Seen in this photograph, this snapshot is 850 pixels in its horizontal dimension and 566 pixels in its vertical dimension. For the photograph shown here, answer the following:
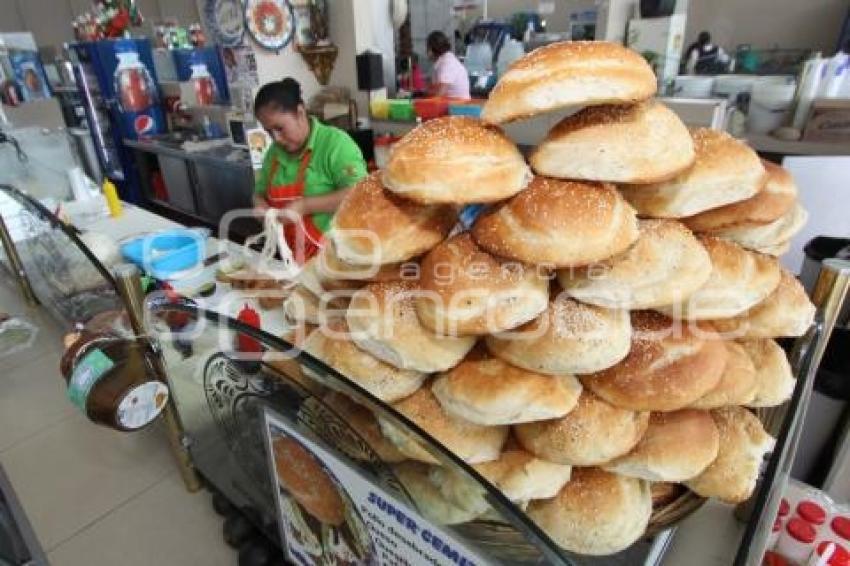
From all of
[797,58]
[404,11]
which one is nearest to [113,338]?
[404,11]

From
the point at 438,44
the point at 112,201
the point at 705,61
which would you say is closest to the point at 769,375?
the point at 112,201

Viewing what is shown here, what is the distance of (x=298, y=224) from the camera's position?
229cm

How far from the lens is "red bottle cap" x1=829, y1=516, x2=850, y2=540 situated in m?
0.95

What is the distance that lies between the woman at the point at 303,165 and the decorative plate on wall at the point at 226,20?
2058mm

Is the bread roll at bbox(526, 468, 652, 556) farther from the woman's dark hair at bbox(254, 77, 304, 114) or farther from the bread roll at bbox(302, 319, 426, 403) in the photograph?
the woman's dark hair at bbox(254, 77, 304, 114)

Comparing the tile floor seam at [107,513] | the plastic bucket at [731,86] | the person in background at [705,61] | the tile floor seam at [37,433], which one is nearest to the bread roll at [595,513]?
the tile floor seam at [107,513]

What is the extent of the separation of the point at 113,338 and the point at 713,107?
294 cm

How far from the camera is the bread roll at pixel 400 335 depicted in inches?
23.9

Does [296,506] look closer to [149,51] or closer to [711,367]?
[711,367]

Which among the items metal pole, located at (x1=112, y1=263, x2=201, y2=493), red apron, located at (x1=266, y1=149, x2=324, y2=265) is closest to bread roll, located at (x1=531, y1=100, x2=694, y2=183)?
metal pole, located at (x1=112, y1=263, x2=201, y2=493)

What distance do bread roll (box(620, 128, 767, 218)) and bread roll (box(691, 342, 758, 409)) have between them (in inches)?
8.5

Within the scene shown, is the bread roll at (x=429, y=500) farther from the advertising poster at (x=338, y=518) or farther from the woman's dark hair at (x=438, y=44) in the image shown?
the woman's dark hair at (x=438, y=44)

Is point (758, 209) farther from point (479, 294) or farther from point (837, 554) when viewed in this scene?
point (837, 554)

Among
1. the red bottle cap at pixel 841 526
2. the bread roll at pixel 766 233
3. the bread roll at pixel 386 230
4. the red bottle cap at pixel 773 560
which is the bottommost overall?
the red bottle cap at pixel 773 560
